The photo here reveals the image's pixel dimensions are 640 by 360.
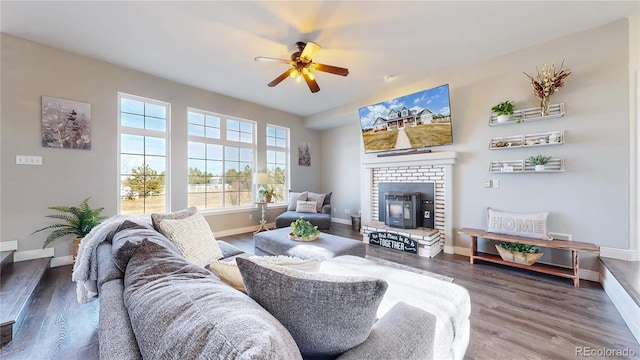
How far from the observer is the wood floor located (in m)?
1.61

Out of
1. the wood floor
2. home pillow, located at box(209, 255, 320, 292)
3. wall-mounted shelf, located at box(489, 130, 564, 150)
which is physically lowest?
the wood floor

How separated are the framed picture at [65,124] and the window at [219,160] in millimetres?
1384

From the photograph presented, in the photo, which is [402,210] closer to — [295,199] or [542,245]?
[542,245]

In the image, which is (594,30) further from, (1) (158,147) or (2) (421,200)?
(1) (158,147)

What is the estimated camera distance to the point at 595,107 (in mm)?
2652

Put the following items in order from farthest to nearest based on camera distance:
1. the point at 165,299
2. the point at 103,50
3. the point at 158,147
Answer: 1. the point at 158,147
2. the point at 103,50
3. the point at 165,299

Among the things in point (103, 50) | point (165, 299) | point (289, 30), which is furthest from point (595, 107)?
point (103, 50)

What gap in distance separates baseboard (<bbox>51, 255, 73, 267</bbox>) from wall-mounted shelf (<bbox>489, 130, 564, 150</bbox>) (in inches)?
233

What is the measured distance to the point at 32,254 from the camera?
2.91 meters

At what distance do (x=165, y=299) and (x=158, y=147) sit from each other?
4.12 metres

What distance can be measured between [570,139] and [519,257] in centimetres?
152

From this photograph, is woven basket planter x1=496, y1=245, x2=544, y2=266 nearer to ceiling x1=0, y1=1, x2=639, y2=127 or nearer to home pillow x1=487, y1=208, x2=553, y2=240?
home pillow x1=487, y1=208, x2=553, y2=240

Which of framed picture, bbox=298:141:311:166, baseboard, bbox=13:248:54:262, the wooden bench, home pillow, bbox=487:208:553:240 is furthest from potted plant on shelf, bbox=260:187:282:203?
home pillow, bbox=487:208:553:240

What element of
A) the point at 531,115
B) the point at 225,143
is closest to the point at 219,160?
the point at 225,143
